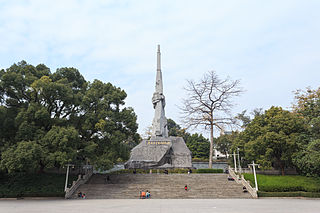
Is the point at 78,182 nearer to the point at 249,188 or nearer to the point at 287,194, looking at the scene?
the point at 249,188

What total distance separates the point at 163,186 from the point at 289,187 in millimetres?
10403

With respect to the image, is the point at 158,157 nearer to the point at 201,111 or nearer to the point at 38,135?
the point at 201,111

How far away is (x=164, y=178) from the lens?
23.1 metres

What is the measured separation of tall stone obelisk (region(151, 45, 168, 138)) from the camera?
100 ft

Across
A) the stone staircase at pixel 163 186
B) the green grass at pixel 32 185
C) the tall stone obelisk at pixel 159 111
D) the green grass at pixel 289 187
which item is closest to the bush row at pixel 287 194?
the green grass at pixel 289 187

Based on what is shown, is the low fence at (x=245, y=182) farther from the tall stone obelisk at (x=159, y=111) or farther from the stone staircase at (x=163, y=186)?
the tall stone obelisk at (x=159, y=111)

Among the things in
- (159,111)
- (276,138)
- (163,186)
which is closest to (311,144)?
(276,138)

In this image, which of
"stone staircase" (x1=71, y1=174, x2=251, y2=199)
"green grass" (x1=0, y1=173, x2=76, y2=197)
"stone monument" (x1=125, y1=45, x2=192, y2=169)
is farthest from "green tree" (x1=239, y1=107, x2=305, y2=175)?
"green grass" (x1=0, y1=173, x2=76, y2=197)

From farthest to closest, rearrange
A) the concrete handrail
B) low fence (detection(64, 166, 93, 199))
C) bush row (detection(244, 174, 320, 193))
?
bush row (detection(244, 174, 320, 193))
low fence (detection(64, 166, 93, 199))
the concrete handrail

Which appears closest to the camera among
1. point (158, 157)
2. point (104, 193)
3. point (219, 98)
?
point (104, 193)

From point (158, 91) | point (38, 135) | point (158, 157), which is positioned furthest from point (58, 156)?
point (158, 91)

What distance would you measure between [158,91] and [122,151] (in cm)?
1252

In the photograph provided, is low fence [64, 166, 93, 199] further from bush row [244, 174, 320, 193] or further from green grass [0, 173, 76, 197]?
bush row [244, 174, 320, 193]

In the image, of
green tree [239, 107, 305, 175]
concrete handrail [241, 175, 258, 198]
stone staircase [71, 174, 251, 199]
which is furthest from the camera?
green tree [239, 107, 305, 175]
